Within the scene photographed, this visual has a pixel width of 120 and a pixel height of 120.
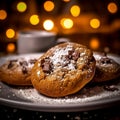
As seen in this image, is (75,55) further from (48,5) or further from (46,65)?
(48,5)

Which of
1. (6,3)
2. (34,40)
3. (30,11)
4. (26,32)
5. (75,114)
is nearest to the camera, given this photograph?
(75,114)

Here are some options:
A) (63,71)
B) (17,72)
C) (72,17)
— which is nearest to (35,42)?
(17,72)

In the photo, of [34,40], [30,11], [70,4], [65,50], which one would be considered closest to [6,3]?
[30,11]

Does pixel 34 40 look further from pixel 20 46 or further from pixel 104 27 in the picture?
pixel 104 27

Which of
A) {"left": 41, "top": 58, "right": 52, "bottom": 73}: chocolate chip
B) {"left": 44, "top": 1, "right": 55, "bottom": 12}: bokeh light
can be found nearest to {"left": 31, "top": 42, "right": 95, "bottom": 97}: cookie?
{"left": 41, "top": 58, "right": 52, "bottom": 73}: chocolate chip

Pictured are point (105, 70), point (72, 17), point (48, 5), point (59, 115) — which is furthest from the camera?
point (72, 17)

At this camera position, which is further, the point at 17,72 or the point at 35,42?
the point at 35,42

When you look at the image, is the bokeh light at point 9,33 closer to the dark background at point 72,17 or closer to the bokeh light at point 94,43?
the dark background at point 72,17
